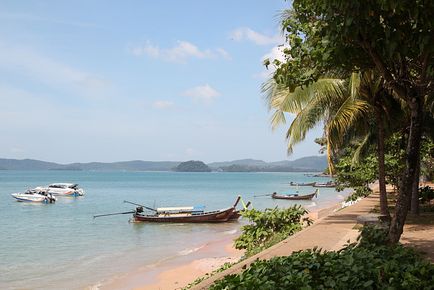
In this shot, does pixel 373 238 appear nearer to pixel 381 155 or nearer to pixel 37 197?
pixel 381 155

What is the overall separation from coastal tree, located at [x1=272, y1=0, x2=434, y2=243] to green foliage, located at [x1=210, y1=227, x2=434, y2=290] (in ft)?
2.92

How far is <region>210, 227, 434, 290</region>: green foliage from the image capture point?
15.4 ft

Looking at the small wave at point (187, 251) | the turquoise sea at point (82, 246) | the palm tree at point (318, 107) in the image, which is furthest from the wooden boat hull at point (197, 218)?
the palm tree at point (318, 107)

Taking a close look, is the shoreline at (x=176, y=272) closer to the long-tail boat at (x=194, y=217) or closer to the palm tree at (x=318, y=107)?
the palm tree at (x=318, y=107)

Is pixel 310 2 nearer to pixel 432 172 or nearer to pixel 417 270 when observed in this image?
pixel 417 270

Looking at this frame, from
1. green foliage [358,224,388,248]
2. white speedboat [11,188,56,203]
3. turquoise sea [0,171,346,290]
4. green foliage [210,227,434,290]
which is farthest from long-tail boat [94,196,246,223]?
green foliage [210,227,434,290]

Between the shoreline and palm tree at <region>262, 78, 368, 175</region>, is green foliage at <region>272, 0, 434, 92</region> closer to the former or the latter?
palm tree at <region>262, 78, 368, 175</region>

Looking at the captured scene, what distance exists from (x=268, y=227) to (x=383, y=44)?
8.56 metres

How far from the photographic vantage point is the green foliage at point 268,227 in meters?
13.0

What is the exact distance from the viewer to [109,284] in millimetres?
15031

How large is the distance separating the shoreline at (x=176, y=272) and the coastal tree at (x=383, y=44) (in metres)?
8.96

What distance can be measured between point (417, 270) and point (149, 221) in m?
26.9

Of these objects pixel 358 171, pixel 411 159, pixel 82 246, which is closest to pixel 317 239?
pixel 411 159

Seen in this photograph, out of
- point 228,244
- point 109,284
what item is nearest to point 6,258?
→ point 109,284
